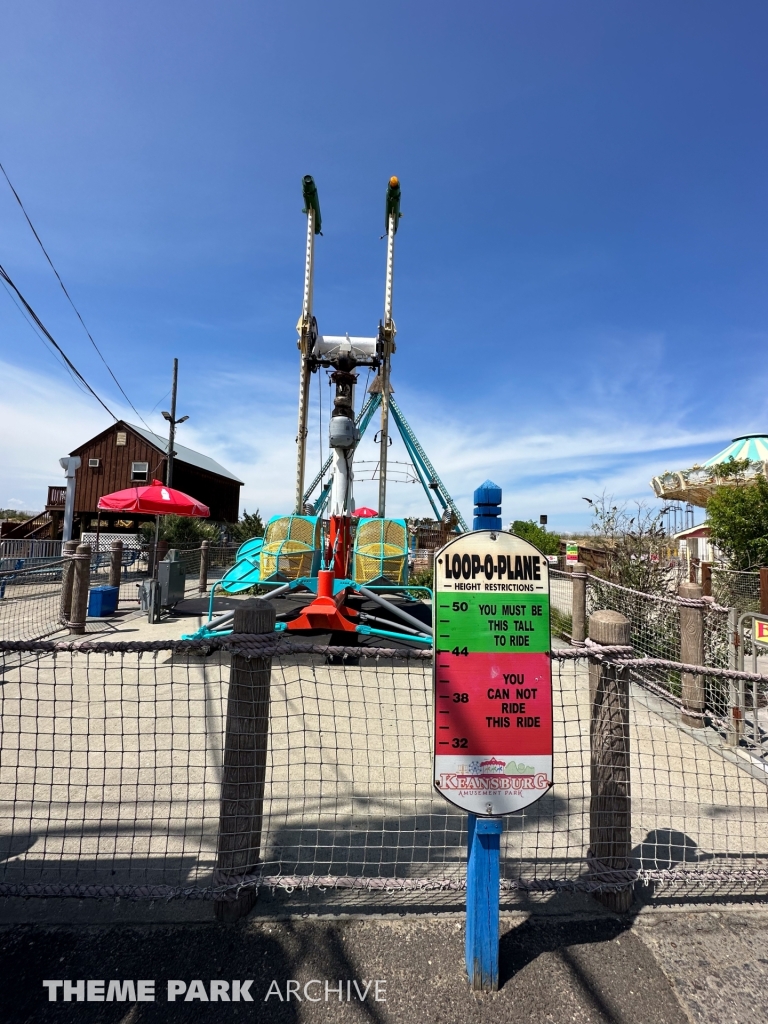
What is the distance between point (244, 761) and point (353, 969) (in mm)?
839

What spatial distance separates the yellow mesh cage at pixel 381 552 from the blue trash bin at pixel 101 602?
4895mm

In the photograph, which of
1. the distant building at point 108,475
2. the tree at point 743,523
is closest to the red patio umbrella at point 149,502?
the tree at point 743,523

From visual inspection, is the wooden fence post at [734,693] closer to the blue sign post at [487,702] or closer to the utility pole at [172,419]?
the blue sign post at [487,702]

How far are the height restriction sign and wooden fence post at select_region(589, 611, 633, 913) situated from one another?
489 mm

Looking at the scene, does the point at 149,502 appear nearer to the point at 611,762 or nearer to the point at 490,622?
the point at 490,622

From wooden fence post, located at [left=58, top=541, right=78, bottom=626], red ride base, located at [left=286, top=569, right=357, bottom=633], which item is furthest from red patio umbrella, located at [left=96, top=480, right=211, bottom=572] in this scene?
red ride base, located at [left=286, top=569, right=357, bottom=633]

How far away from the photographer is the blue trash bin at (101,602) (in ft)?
28.5

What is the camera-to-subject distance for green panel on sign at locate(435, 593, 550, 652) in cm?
179

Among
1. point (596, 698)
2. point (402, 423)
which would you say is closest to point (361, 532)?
point (596, 698)

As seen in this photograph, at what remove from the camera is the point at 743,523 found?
14.5 metres

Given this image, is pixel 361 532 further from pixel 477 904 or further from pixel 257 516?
pixel 257 516

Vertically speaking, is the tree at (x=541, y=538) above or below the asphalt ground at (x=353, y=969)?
above

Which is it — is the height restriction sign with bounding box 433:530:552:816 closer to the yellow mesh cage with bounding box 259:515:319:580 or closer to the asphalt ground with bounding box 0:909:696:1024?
the asphalt ground with bounding box 0:909:696:1024

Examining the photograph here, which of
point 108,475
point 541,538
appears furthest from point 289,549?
point 108,475
